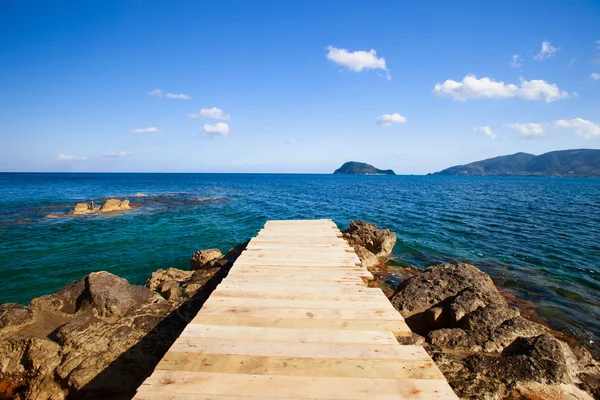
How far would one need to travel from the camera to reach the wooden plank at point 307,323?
4.29 meters

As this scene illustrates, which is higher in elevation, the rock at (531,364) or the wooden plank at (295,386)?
the wooden plank at (295,386)

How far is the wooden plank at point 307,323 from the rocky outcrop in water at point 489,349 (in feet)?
5.01

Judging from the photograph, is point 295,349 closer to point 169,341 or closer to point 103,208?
point 169,341

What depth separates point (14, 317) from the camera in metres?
6.29

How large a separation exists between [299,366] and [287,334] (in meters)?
0.69

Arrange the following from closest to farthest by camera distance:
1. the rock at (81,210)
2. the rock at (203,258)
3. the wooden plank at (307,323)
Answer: the wooden plank at (307,323) → the rock at (203,258) → the rock at (81,210)

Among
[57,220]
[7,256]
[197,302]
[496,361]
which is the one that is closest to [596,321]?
[496,361]

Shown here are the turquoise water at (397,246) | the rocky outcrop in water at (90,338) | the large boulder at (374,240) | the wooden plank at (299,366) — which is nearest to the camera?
the wooden plank at (299,366)

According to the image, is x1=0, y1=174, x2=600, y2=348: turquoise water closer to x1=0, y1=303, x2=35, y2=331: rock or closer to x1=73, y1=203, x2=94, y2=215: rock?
x1=73, y1=203, x2=94, y2=215: rock

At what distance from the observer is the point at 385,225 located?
23.2 m

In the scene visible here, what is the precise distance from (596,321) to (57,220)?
34.8 m

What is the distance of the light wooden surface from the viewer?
301 centimetres

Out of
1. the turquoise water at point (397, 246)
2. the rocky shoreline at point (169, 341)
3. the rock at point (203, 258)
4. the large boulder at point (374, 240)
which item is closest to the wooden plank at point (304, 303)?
the rocky shoreline at point (169, 341)

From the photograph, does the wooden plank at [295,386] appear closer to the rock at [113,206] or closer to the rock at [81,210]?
the rock at [113,206]
